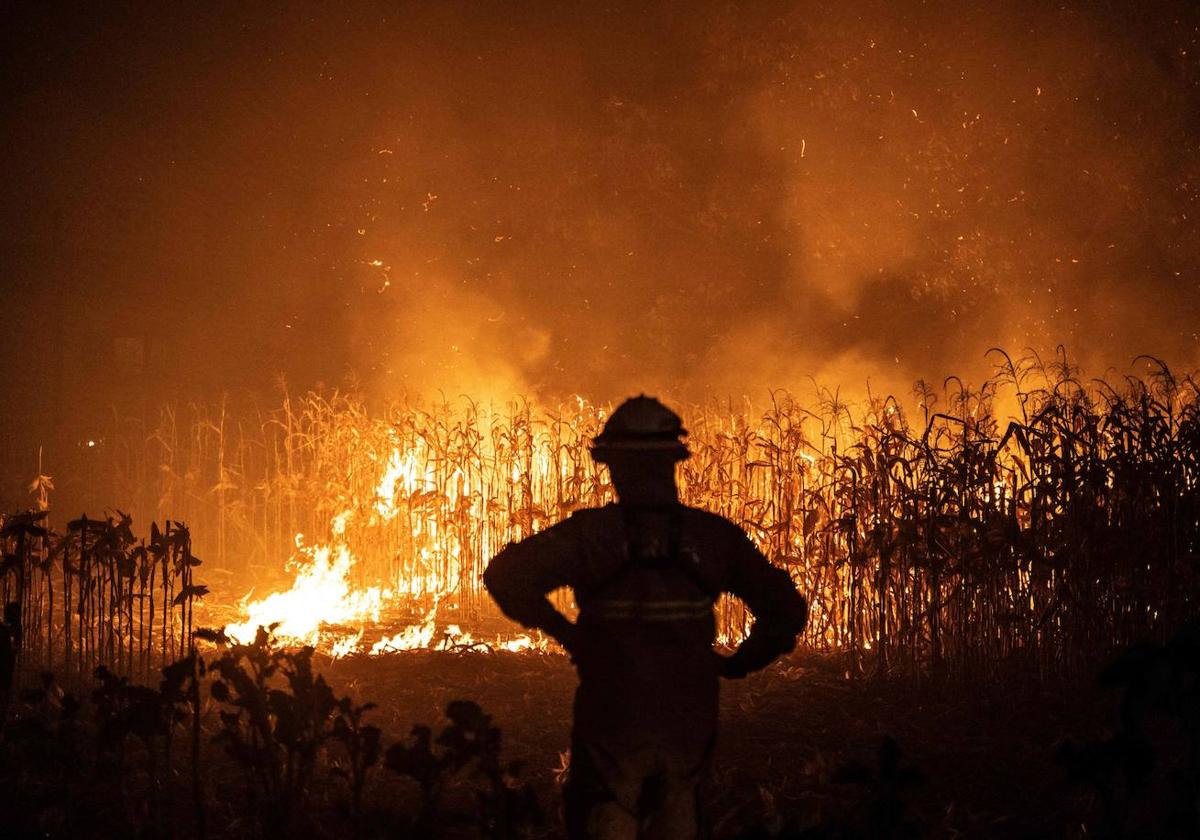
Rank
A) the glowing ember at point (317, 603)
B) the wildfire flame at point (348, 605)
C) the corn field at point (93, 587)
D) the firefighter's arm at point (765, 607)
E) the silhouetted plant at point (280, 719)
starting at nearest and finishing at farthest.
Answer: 1. the firefighter's arm at point (765, 607)
2. the silhouetted plant at point (280, 719)
3. the corn field at point (93, 587)
4. the wildfire flame at point (348, 605)
5. the glowing ember at point (317, 603)

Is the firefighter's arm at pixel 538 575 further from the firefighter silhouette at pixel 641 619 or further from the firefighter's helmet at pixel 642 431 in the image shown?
the firefighter's helmet at pixel 642 431

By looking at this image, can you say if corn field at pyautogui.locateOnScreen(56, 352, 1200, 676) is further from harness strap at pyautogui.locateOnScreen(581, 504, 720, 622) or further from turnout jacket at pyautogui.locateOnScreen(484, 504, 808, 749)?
harness strap at pyautogui.locateOnScreen(581, 504, 720, 622)

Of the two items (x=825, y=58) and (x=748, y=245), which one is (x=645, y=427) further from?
(x=825, y=58)

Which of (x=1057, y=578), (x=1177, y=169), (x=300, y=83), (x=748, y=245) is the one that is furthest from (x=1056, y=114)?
(x=1057, y=578)

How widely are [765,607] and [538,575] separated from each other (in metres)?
0.70

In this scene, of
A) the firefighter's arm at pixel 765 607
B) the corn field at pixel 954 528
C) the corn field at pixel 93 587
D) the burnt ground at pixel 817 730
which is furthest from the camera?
the corn field at pixel 954 528

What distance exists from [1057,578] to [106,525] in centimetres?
611

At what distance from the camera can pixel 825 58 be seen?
882 inches

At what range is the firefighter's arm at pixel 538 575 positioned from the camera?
3.08 metres

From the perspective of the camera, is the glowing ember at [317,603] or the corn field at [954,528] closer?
the corn field at [954,528]

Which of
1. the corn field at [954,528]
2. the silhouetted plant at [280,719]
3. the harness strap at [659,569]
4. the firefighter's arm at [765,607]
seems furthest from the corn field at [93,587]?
the firefighter's arm at [765,607]

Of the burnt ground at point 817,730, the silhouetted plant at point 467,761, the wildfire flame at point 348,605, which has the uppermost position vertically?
the wildfire flame at point 348,605

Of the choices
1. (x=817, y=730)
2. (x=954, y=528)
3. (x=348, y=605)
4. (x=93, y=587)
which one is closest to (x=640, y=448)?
(x=817, y=730)

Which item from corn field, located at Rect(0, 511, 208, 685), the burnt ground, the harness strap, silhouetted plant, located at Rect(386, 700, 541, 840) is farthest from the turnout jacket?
corn field, located at Rect(0, 511, 208, 685)
